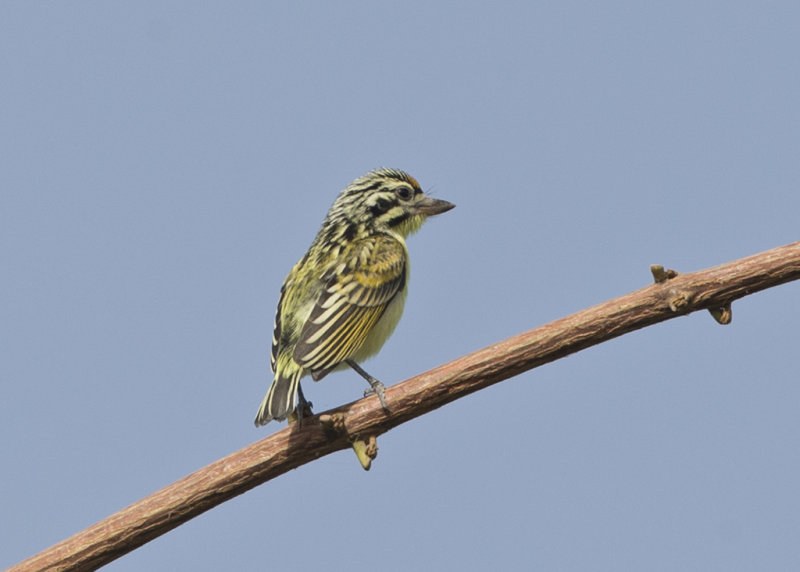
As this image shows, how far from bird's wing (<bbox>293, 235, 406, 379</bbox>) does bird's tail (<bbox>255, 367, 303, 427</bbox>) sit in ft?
0.44

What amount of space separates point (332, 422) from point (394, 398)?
46 centimetres

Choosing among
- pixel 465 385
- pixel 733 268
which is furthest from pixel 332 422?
pixel 733 268

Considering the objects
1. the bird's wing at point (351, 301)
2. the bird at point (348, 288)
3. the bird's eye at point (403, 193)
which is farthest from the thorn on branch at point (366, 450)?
the bird's eye at point (403, 193)

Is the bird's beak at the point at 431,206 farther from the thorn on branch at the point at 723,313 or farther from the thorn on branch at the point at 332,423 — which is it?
the thorn on branch at the point at 723,313

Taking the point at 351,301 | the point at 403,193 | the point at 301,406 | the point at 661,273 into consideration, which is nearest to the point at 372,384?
the point at 301,406

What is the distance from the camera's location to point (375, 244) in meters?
8.96

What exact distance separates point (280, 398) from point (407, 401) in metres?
1.15

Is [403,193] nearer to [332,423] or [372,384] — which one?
[372,384]

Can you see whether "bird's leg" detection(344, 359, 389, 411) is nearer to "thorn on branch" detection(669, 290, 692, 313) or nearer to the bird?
the bird

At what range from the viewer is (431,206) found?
32.3 feet

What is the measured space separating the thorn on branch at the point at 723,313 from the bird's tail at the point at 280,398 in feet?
9.36

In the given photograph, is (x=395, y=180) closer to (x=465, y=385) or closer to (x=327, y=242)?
(x=327, y=242)

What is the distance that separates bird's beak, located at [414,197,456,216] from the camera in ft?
32.2

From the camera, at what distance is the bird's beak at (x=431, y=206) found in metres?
9.82
